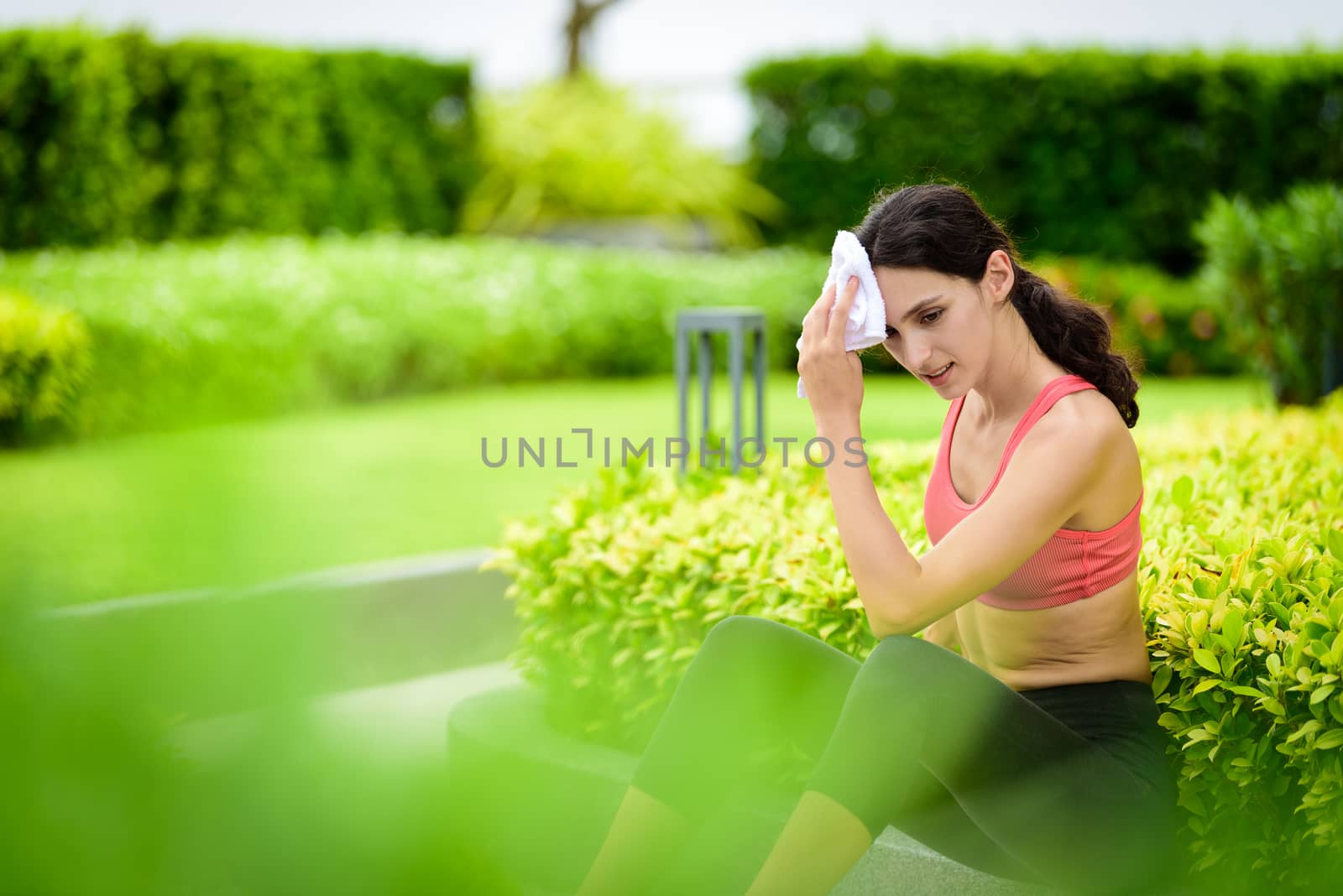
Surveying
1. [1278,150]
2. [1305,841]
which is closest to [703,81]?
[1278,150]

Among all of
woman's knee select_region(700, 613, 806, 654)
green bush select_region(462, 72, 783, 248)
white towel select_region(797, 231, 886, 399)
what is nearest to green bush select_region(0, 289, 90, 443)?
woman's knee select_region(700, 613, 806, 654)

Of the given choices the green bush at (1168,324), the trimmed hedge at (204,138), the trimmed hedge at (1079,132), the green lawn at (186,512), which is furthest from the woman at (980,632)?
the trimmed hedge at (1079,132)

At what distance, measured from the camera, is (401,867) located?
579mm

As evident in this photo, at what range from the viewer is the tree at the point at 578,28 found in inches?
700

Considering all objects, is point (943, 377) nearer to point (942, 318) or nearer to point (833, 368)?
point (942, 318)

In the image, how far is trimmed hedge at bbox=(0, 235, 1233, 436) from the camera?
26.4ft

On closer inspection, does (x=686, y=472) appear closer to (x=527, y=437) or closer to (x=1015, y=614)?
(x=1015, y=614)

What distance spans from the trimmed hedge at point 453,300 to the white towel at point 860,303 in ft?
14.2

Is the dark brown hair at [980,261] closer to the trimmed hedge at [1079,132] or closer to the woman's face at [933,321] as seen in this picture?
the woman's face at [933,321]

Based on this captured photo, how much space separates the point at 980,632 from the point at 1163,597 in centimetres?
45

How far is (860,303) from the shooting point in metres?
2.16

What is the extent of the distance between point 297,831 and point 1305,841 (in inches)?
82.4

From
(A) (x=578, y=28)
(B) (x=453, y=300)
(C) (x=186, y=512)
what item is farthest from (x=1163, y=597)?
(A) (x=578, y=28)

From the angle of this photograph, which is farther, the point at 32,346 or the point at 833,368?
the point at 32,346
